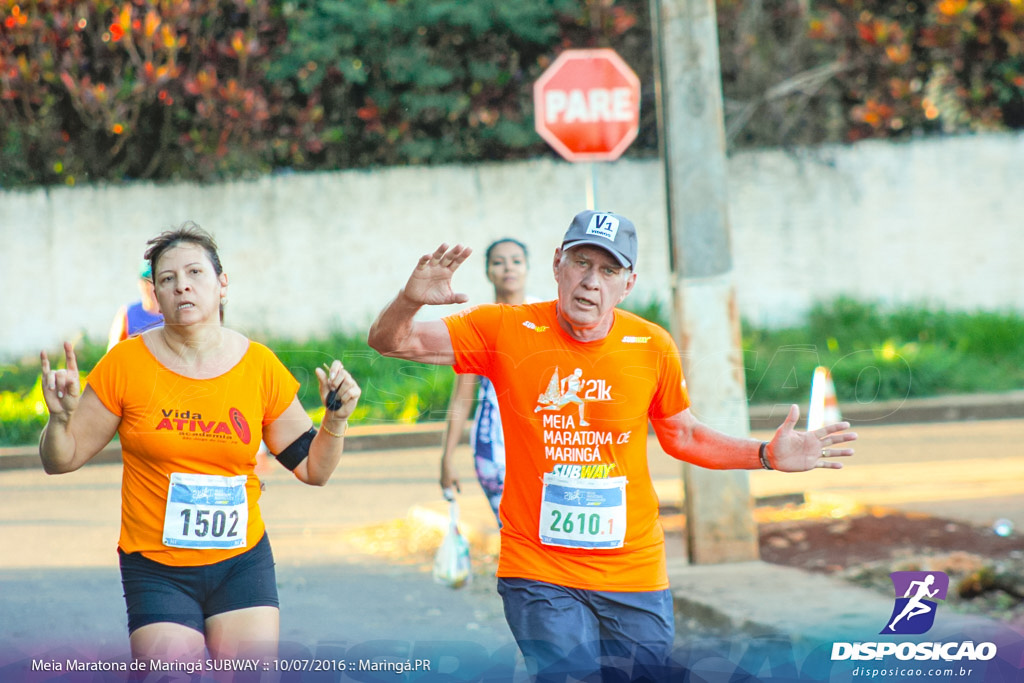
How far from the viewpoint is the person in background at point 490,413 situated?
5.82 m

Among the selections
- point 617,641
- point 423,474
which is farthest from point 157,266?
point 423,474

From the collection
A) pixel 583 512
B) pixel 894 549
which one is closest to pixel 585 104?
pixel 894 549

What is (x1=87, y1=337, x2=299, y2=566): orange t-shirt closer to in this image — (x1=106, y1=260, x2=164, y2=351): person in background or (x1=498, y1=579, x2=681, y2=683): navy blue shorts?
(x1=498, y1=579, x2=681, y2=683): navy blue shorts

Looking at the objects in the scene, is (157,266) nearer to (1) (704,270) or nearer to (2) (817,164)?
(1) (704,270)

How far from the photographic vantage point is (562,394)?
3746 millimetres

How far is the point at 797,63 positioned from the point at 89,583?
14.1 meters

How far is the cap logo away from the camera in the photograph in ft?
12.3

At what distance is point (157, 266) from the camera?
151 inches

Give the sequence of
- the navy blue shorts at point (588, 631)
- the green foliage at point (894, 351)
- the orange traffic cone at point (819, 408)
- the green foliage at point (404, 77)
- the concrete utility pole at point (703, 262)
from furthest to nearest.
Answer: the green foliage at point (404, 77)
the green foliage at point (894, 351)
the orange traffic cone at point (819, 408)
the concrete utility pole at point (703, 262)
the navy blue shorts at point (588, 631)

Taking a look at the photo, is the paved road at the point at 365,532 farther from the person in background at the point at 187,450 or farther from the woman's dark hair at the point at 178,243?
the woman's dark hair at the point at 178,243

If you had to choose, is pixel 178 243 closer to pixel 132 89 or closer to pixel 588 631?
pixel 588 631

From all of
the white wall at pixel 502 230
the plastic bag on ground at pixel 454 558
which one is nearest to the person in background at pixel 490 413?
the plastic bag on ground at pixel 454 558

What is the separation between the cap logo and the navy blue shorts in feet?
3.45

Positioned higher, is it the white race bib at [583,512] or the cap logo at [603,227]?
the cap logo at [603,227]
